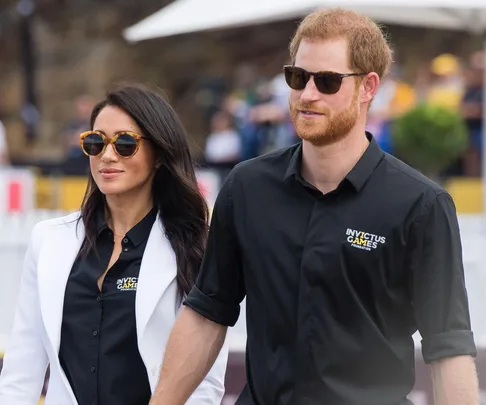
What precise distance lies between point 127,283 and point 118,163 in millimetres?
385

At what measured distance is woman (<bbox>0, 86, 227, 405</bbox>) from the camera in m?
3.65

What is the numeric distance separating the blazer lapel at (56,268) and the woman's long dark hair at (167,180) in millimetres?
44

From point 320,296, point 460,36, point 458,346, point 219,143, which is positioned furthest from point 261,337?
point 460,36

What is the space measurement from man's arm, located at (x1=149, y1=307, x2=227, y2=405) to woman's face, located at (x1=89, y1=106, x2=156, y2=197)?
2.13 feet

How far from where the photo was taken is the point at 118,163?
12.8 ft

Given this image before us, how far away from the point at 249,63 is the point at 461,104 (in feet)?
26.3

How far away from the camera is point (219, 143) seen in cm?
1417

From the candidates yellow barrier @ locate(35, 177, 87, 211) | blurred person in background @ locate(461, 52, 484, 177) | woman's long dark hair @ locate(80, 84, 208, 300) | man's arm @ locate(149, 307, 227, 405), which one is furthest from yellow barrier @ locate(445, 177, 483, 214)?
man's arm @ locate(149, 307, 227, 405)

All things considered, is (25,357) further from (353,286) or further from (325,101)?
(325,101)

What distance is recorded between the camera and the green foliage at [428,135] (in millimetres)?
11672

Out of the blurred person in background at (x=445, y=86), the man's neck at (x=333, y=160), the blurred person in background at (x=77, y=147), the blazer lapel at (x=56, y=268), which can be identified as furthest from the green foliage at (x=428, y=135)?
the man's neck at (x=333, y=160)

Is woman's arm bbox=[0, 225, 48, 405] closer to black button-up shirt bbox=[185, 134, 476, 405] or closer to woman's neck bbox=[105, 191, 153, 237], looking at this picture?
woman's neck bbox=[105, 191, 153, 237]

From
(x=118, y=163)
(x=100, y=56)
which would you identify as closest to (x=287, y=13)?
(x=118, y=163)

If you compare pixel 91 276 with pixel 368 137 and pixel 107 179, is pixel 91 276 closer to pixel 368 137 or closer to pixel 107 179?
pixel 107 179
